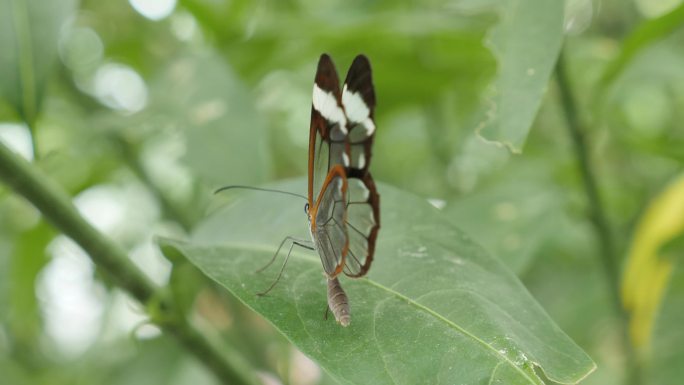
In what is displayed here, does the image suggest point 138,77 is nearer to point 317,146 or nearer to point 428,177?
point 428,177

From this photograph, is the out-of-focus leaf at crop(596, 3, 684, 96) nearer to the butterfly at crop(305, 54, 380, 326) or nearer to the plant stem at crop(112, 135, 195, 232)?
the butterfly at crop(305, 54, 380, 326)

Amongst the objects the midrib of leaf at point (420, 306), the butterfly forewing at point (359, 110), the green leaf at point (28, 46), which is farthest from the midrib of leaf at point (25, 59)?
the butterfly forewing at point (359, 110)

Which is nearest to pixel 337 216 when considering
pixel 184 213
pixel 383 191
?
pixel 383 191

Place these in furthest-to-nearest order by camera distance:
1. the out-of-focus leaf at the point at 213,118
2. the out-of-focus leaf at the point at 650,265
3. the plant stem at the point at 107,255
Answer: the out-of-focus leaf at the point at 650,265
the out-of-focus leaf at the point at 213,118
the plant stem at the point at 107,255

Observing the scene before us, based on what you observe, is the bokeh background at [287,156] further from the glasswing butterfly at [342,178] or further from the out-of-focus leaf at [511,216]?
the glasswing butterfly at [342,178]

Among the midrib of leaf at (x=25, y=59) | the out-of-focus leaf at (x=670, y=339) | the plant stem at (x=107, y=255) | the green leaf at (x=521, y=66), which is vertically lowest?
the out-of-focus leaf at (x=670, y=339)

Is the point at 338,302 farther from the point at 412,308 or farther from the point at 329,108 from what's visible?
the point at 329,108

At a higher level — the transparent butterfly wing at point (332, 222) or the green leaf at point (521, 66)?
the green leaf at point (521, 66)

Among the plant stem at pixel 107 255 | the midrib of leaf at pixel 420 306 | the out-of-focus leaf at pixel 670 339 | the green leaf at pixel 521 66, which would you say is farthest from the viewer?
the out-of-focus leaf at pixel 670 339
